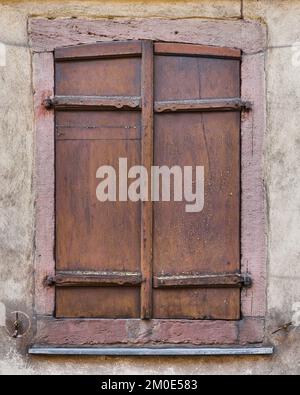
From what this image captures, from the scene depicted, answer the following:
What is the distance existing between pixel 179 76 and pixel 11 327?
6.13ft

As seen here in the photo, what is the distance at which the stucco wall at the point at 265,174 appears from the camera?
4266 mm

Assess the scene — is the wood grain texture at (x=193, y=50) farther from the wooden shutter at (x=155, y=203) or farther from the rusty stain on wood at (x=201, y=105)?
the rusty stain on wood at (x=201, y=105)

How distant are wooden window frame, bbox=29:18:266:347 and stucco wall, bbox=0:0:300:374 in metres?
0.05

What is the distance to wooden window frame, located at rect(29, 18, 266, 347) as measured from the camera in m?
4.27

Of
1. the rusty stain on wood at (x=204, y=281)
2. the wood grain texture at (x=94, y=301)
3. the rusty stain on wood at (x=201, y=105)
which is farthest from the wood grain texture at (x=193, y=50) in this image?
the wood grain texture at (x=94, y=301)

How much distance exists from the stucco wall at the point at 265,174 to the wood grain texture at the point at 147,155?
0.94 feet

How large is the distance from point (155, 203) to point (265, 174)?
0.70 meters

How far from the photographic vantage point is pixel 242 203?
4.28 m

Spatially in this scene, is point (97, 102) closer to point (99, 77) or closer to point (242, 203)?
point (99, 77)

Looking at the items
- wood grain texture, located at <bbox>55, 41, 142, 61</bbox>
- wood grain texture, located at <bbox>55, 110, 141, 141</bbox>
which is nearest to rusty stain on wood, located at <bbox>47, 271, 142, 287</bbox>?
wood grain texture, located at <bbox>55, 110, 141, 141</bbox>

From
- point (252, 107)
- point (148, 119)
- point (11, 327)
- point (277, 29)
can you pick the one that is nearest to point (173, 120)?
point (148, 119)

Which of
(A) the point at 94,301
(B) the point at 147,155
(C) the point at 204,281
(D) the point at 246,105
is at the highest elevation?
(D) the point at 246,105

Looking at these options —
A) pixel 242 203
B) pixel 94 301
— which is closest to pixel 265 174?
pixel 242 203

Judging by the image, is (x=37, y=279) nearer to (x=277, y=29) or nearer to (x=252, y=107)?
(x=252, y=107)
